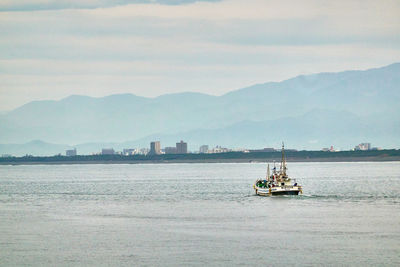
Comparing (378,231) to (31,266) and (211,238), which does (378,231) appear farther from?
(31,266)

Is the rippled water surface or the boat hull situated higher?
the boat hull

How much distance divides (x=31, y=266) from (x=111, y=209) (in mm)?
49200

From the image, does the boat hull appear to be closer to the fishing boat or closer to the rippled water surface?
the fishing boat

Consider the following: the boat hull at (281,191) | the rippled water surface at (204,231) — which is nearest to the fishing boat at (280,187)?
the boat hull at (281,191)

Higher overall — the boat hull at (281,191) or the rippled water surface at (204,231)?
the boat hull at (281,191)

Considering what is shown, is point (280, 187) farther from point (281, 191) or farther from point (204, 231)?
point (204, 231)

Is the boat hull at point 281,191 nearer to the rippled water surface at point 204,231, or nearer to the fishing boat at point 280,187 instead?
the fishing boat at point 280,187

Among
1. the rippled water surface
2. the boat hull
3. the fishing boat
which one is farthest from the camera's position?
the fishing boat

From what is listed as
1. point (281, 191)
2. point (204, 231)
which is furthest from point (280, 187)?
point (204, 231)

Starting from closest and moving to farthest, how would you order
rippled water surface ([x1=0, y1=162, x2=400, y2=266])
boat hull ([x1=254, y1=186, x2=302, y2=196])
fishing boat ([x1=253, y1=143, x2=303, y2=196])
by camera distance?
rippled water surface ([x1=0, y1=162, x2=400, y2=266]) → boat hull ([x1=254, y1=186, x2=302, y2=196]) → fishing boat ([x1=253, y1=143, x2=303, y2=196])

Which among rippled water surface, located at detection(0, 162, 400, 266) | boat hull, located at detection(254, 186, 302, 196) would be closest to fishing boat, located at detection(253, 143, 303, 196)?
boat hull, located at detection(254, 186, 302, 196)

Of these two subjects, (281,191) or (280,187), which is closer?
(281,191)

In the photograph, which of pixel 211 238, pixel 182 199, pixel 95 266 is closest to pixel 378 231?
pixel 211 238

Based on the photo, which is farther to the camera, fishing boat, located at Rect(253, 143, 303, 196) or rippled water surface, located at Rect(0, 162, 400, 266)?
fishing boat, located at Rect(253, 143, 303, 196)
